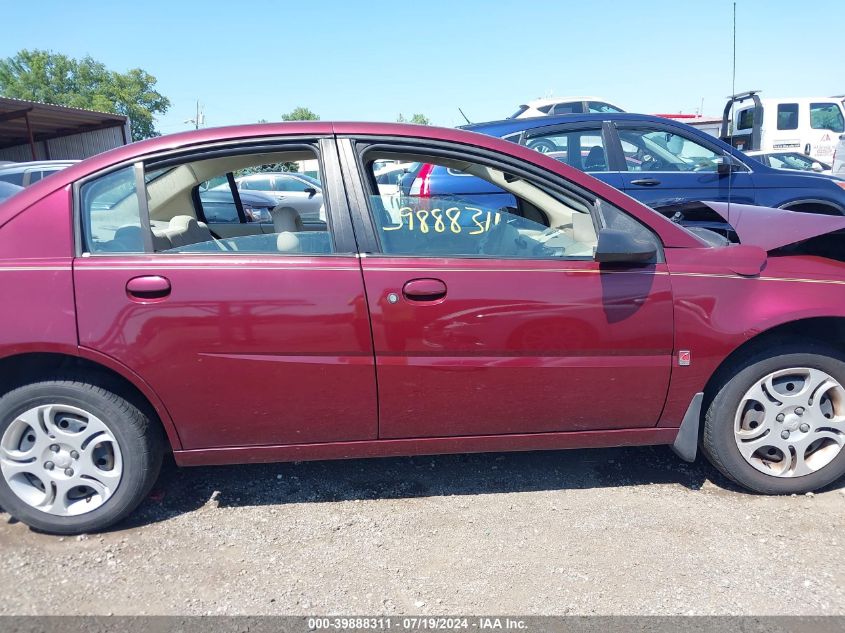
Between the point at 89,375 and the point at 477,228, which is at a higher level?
the point at 477,228

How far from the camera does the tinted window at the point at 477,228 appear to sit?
269 centimetres

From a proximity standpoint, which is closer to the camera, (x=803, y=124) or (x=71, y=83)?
(x=803, y=124)

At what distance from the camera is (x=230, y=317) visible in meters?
2.50

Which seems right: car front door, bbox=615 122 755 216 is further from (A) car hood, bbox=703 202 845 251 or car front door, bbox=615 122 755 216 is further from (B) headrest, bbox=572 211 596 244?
(B) headrest, bbox=572 211 596 244

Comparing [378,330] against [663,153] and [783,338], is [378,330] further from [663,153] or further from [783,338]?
A: [663,153]

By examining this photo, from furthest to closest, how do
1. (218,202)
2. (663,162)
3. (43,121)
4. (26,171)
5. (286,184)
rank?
1. (43,121)
2. (286,184)
3. (26,171)
4. (663,162)
5. (218,202)

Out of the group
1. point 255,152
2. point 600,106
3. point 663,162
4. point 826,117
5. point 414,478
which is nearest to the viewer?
point 255,152

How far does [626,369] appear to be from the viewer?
106 inches

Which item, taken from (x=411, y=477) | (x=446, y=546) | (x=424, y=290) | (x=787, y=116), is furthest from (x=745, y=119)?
(x=446, y=546)

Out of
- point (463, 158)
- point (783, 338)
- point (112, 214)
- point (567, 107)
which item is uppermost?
point (567, 107)

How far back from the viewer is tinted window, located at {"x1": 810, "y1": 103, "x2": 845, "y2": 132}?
15108mm

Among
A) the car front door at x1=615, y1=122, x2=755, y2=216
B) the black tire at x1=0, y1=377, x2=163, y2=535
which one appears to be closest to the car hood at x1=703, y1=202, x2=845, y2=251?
the car front door at x1=615, y1=122, x2=755, y2=216

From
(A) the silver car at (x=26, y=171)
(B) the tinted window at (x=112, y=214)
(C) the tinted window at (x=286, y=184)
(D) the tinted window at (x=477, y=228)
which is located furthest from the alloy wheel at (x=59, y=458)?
(C) the tinted window at (x=286, y=184)

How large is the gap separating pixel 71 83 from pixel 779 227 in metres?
65.3
